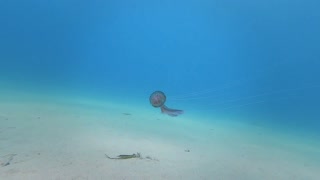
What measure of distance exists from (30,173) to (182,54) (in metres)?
21.4

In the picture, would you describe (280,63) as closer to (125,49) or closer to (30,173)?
(125,49)

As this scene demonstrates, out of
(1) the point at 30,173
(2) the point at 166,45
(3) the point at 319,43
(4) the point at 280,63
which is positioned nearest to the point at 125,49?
(2) the point at 166,45

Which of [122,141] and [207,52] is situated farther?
[207,52]

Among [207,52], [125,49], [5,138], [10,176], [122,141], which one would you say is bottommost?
[10,176]

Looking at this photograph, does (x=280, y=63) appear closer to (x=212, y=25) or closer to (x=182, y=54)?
(x=212, y=25)

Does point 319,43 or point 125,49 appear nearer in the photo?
point 319,43

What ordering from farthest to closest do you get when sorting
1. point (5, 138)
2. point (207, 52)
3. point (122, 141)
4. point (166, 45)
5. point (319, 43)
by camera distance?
point (166, 45) → point (207, 52) → point (319, 43) → point (122, 141) → point (5, 138)

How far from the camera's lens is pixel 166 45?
75.6 feet

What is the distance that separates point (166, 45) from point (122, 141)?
1903 centimetres

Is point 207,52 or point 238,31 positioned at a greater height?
point 207,52

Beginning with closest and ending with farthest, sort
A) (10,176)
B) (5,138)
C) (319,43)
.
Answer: (10,176) < (5,138) < (319,43)

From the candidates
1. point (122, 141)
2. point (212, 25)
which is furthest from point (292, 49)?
point (122, 141)

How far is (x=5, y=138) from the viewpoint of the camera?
3.78 meters

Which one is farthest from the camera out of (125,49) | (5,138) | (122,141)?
(125,49)
